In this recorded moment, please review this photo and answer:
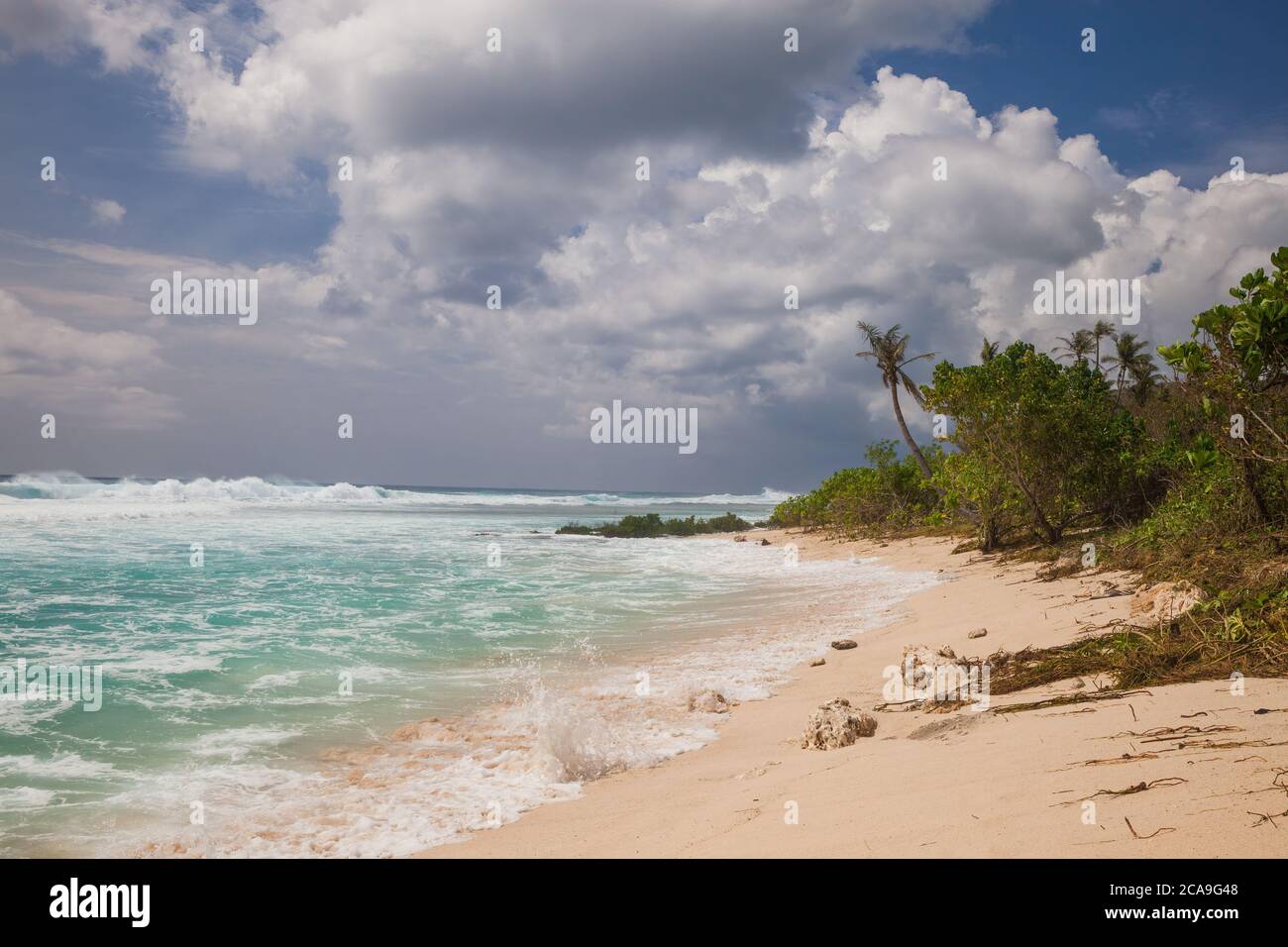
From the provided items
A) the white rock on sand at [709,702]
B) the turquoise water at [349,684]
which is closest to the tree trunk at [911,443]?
the turquoise water at [349,684]

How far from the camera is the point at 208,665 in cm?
1016

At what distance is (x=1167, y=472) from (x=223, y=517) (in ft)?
152

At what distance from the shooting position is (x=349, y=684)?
30.7 feet

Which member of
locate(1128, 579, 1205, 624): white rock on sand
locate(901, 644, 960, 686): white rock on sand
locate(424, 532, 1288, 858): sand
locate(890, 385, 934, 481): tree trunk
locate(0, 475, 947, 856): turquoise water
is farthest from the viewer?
locate(890, 385, 934, 481): tree trunk

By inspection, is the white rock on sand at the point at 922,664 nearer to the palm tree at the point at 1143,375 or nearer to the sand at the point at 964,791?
the sand at the point at 964,791

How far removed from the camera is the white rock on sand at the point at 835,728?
226 inches

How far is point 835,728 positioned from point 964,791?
6.70 ft

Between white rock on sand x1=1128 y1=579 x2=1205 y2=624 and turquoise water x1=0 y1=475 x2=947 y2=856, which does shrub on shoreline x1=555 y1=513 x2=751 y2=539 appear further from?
white rock on sand x1=1128 y1=579 x2=1205 y2=624

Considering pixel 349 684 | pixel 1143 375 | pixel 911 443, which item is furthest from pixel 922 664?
pixel 1143 375

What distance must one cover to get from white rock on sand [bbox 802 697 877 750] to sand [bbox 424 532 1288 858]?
0.41ft

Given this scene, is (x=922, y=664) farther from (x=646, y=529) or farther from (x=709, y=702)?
(x=646, y=529)

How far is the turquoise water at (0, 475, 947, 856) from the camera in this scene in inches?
219

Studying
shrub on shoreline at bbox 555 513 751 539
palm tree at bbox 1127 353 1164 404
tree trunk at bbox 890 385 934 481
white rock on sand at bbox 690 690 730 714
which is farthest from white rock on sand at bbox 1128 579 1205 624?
palm tree at bbox 1127 353 1164 404
